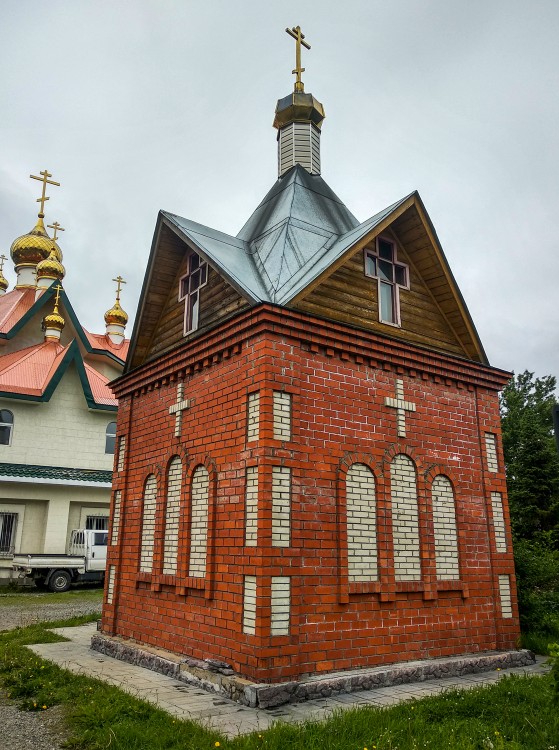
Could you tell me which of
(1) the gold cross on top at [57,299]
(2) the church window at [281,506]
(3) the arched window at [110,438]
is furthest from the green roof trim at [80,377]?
(2) the church window at [281,506]

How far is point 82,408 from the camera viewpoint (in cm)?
2222

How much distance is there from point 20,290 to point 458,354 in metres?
23.0

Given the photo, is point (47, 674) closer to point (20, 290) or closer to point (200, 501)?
point (200, 501)

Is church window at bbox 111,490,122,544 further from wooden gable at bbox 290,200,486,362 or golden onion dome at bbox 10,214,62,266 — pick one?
golden onion dome at bbox 10,214,62,266

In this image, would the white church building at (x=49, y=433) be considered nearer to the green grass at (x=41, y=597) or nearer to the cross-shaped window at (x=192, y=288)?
the green grass at (x=41, y=597)

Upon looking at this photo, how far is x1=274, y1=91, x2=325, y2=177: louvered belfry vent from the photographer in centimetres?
1174

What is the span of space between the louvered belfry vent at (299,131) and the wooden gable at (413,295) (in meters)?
3.24

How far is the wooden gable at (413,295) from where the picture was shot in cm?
816

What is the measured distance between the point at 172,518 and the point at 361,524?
2652 mm

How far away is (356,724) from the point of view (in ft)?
16.9

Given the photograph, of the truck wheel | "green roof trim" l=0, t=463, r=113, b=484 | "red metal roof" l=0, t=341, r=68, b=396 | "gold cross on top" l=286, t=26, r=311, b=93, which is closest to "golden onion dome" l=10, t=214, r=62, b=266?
"red metal roof" l=0, t=341, r=68, b=396

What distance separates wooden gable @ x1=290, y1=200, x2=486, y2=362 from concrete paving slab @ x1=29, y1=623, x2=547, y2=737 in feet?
14.2

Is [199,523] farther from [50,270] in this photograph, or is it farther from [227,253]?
[50,270]

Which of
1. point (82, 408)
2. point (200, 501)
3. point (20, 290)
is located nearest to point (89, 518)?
point (82, 408)
